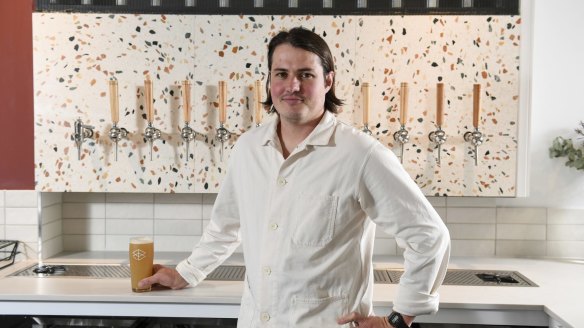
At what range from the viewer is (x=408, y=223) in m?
1.62

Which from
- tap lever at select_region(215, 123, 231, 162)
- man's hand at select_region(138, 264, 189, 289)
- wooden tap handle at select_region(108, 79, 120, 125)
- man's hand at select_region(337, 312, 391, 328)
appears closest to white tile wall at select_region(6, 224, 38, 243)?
wooden tap handle at select_region(108, 79, 120, 125)

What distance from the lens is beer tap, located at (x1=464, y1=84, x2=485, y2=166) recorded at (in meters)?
2.51

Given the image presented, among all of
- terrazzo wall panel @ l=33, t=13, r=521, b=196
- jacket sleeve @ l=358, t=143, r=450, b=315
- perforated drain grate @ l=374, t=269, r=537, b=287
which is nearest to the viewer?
jacket sleeve @ l=358, t=143, r=450, b=315

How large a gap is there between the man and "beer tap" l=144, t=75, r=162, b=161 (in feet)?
3.41

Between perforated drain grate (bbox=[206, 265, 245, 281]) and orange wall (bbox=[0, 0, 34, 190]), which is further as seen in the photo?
orange wall (bbox=[0, 0, 34, 190])

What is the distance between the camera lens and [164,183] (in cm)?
268

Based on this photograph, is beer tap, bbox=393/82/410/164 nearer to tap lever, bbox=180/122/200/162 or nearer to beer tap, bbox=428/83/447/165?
beer tap, bbox=428/83/447/165

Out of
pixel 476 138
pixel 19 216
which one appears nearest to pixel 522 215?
pixel 476 138

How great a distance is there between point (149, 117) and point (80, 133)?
1.05 feet

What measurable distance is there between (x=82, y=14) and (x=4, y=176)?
854 mm

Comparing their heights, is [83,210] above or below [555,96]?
below

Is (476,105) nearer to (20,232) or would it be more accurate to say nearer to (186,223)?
(186,223)

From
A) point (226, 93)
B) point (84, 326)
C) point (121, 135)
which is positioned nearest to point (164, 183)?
point (121, 135)

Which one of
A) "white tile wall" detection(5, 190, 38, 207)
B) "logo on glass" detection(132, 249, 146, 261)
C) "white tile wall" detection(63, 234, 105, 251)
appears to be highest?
"white tile wall" detection(5, 190, 38, 207)
